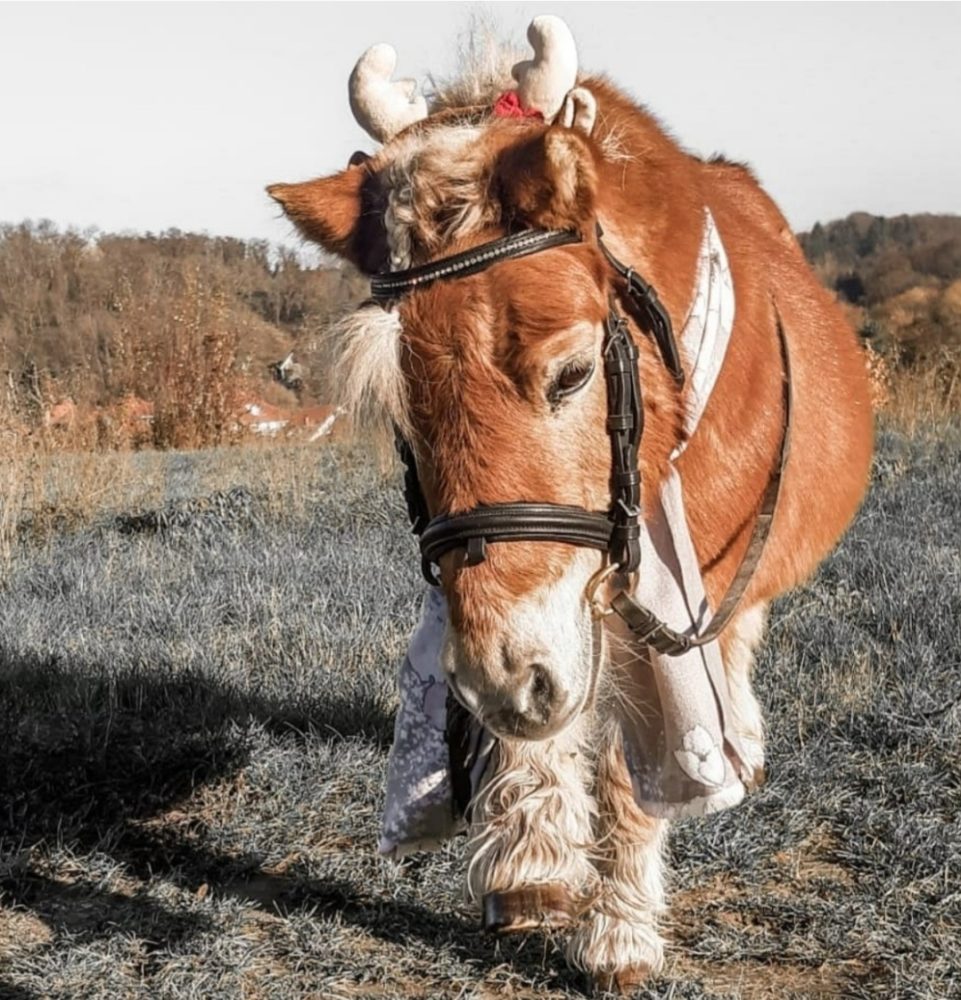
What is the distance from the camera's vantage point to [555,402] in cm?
235

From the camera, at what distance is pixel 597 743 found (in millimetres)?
3287

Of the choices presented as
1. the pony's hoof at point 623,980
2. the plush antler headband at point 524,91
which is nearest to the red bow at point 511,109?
the plush antler headband at point 524,91

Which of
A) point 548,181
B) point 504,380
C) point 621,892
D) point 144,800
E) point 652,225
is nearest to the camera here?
point 504,380

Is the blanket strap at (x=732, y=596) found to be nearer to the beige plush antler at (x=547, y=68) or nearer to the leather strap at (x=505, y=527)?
the leather strap at (x=505, y=527)

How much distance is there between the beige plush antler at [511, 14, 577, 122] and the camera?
2631 millimetres

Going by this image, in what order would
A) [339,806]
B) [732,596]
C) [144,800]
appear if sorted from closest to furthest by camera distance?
[732,596] → [339,806] → [144,800]

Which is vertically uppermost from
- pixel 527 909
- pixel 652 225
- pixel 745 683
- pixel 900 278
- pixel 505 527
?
pixel 900 278

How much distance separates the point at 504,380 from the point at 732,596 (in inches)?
43.2

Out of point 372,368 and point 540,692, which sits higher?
point 372,368

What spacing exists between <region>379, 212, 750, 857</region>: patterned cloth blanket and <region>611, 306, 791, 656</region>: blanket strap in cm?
3

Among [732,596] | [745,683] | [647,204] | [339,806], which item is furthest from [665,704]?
[339,806]

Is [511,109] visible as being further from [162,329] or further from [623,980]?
[162,329]

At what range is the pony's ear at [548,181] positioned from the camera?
237cm

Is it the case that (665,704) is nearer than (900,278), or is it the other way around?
(665,704)
